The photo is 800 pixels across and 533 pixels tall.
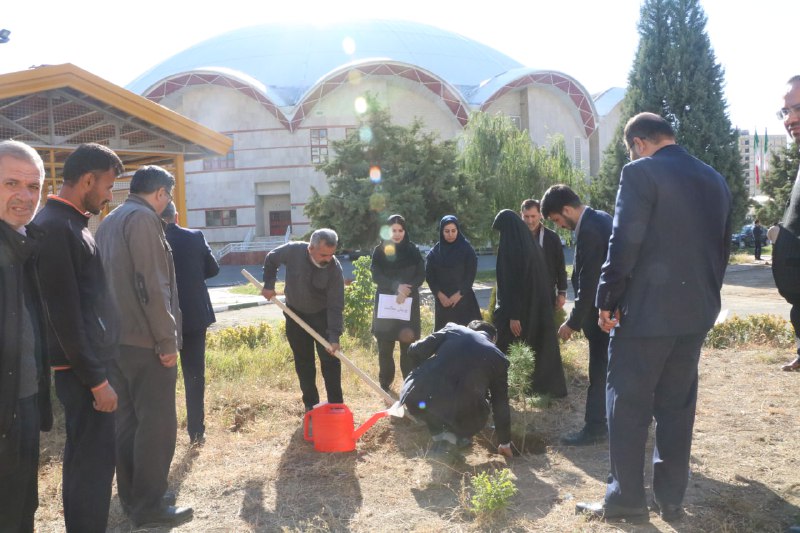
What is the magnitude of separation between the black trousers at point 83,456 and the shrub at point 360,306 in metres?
6.47

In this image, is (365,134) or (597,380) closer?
(597,380)

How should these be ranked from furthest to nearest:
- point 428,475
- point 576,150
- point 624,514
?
1. point 576,150
2. point 428,475
3. point 624,514

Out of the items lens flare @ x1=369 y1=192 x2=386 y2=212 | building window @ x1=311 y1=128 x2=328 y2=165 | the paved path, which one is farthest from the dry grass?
building window @ x1=311 y1=128 x2=328 y2=165

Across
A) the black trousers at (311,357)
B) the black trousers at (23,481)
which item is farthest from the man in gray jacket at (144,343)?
the black trousers at (311,357)

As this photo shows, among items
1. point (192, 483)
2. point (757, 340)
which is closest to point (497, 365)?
point (192, 483)

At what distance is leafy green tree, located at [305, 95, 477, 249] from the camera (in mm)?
20984

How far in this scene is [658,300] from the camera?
3.32m

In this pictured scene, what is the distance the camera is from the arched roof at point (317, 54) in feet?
135

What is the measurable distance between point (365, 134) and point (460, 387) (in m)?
18.1

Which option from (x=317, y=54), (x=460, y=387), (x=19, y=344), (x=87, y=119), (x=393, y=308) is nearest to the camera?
(x=19, y=344)

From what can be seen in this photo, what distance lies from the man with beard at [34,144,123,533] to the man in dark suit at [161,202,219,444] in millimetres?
1910

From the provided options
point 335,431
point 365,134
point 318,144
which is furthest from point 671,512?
point 318,144

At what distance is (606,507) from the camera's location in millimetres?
3484

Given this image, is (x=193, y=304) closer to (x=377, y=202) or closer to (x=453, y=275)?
(x=453, y=275)
